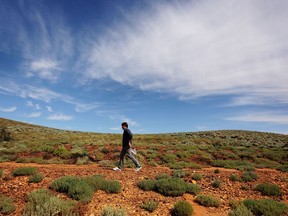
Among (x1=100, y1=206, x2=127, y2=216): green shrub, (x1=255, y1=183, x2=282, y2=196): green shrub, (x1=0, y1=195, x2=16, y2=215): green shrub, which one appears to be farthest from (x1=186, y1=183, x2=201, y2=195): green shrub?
(x1=0, y1=195, x2=16, y2=215): green shrub

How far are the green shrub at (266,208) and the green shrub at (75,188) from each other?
4.87 m

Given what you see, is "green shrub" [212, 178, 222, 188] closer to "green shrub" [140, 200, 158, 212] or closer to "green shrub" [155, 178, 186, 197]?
"green shrub" [155, 178, 186, 197]

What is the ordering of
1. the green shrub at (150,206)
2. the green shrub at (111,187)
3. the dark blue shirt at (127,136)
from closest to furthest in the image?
the green shrub at (150,206) < the green shrub at (111,187) < the dark blue shirt at (127,136)

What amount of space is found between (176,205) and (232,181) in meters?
4.61

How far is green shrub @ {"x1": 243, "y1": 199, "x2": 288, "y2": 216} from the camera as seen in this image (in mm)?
7074

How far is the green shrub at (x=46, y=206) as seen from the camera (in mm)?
6059

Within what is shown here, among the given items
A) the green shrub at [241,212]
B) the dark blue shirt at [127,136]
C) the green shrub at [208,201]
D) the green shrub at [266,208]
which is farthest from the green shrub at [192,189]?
the dark blue shirt at [127,136]

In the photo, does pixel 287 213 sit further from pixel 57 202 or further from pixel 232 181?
pixel 57 202

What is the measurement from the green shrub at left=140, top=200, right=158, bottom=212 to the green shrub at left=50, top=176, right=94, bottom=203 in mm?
1611

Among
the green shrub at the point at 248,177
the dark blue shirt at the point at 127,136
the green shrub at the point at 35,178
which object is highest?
the dark blue shirt at the point at 127,136

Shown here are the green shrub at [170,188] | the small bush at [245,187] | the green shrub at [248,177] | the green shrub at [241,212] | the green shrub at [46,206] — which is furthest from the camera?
the green shrub at [248,177]

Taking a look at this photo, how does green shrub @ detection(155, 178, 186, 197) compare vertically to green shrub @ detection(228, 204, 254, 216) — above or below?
above

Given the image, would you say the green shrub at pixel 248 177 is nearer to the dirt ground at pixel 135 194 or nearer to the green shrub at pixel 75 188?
the dirt ground at pixel 135 194

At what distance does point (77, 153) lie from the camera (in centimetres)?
2045
